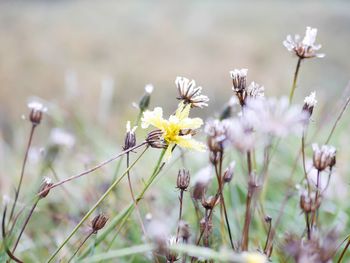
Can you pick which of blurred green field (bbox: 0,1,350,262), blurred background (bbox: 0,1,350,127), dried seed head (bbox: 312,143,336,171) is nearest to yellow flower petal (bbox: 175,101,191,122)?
dried seed head (bbox: 312,143,336,171)

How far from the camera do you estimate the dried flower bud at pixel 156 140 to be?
46 centimetres

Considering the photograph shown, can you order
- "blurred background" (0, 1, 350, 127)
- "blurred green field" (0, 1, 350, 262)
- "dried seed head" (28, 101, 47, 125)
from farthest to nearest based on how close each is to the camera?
1. "blurred background" (0, 1, 350, 127)
2. "blurred green field" (0, 1, 350, 262)
3. "dried seed head" (28, 101, 47, 125)

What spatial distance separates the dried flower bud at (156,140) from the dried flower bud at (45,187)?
92mm

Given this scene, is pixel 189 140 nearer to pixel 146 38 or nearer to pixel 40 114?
pixel 40 114

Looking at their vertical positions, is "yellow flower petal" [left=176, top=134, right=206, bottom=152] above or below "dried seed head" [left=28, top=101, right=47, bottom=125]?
above

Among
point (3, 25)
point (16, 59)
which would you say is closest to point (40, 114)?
point (16, 59)

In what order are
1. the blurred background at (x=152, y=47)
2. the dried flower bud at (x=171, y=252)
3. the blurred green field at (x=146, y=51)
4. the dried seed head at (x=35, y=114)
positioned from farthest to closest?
the blurred background at (x=152, y=47)
the blurred green field at (x=146, y=51)
the dried seed head at (x=35, y=114)
the dried flower bud at (x=171, y=252)

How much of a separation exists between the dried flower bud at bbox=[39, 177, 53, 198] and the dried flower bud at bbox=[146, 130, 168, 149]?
0.09 meters

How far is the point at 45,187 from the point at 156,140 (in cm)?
11

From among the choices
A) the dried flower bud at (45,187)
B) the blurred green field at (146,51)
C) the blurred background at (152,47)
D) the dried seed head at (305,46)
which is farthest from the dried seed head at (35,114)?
the blurred background at (152,47)

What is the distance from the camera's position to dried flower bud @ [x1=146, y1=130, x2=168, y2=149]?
46 centimetres

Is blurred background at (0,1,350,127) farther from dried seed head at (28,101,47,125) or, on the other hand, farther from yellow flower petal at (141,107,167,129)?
yellow flower petal at (141,107,167,129)

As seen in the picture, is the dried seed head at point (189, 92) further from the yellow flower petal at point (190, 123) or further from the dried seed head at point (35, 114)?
the dried seed head at point (35, 114)

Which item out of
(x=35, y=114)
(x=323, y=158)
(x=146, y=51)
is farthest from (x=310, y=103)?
(x=146, y=51)
